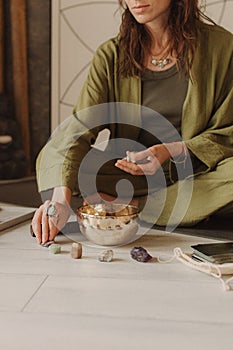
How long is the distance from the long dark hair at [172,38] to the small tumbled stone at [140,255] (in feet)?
2.29

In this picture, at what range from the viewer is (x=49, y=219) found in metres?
1.63

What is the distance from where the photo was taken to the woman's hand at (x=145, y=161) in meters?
1.63

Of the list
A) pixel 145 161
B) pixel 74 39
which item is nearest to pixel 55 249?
pixel 145 161

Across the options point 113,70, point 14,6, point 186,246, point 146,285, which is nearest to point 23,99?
point 14,6

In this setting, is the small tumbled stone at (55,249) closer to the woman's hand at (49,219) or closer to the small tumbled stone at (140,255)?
the woman's hand at (49,219)

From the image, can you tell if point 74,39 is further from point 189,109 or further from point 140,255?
point 140,255

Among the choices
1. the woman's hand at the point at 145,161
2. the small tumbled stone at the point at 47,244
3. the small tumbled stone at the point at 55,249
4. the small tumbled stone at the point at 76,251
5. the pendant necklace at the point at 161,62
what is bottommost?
the small tumbled stone at the point at 47,244

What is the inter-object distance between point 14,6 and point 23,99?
49cm

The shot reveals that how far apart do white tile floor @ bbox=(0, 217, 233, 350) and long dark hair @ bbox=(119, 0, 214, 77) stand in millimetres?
661

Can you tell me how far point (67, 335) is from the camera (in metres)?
1.04

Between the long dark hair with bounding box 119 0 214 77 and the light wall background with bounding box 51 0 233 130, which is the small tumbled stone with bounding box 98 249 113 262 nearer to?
the long dark hair with bounding box 119 0 214 77

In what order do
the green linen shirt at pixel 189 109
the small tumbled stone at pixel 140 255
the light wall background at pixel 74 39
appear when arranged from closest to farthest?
the small tumbled stone at pixel 140 255 < the green linen shirt at pixel 189 109 < the light wall background at pixel 74 39

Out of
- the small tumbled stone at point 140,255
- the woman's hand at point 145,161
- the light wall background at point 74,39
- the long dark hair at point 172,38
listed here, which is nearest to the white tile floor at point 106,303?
the small tumbled stone at point 140,255

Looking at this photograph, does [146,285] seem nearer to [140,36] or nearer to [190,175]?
[190,175]
